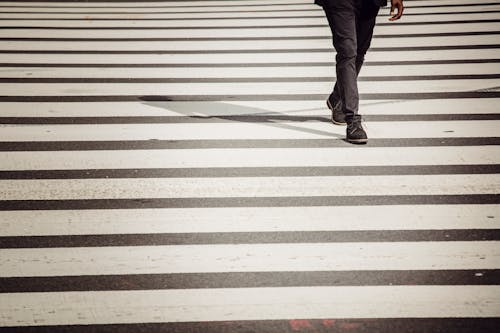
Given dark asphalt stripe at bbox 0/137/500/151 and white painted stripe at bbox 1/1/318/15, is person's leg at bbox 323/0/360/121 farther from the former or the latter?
white painted stripe at bbox 1/1/318/15

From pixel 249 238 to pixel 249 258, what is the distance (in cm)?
27

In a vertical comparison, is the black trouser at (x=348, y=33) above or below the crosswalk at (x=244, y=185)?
above

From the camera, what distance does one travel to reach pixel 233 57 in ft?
29.5

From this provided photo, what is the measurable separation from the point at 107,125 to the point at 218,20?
4424 millimetres

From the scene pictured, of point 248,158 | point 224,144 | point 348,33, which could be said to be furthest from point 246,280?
point 348,33

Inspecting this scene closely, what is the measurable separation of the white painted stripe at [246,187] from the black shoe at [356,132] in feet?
2.49

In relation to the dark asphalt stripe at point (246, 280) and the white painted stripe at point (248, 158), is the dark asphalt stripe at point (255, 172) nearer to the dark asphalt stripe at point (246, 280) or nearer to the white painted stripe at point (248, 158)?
the white painted stripe at point (248, 158)

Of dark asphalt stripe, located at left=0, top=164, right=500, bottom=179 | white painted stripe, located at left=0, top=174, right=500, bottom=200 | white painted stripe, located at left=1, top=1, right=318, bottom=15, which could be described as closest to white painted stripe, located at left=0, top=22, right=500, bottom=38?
white painted stripe, located at left=1, top=1, right=318, bottom=15

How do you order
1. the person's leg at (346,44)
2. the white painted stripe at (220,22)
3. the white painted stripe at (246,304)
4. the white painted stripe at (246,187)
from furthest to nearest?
the white painted stripe at (220,22) → the person's leg at (346,44) → the white painted stripe at (246,187) → the white painted stripe at (246,304)

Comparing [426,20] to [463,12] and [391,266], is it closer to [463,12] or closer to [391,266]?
[463,12]

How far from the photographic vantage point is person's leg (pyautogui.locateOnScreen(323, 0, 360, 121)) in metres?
6.21

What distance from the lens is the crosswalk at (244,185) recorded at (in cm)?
407

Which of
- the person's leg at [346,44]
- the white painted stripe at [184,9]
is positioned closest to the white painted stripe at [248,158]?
the person's leg at [346,44]

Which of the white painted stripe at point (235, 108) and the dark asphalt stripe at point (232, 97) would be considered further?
the dark asphalt stripe at point (232, 97)
